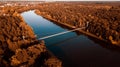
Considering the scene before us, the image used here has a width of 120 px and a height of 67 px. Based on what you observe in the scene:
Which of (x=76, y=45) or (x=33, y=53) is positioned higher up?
(x=33, y=53)

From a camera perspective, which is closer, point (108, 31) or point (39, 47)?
point (39, 47)

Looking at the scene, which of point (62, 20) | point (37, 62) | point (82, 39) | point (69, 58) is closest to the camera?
point (37, 62)

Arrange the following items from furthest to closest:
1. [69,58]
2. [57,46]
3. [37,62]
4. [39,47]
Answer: [57,46] < [69,58] < [39,47] < [37,62]

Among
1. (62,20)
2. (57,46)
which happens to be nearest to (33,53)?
(57,46)

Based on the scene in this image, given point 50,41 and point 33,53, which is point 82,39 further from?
point 33,53

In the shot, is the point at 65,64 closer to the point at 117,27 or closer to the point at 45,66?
the point at 45,66

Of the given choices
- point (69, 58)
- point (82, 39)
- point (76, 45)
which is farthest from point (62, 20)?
point (69, 58)

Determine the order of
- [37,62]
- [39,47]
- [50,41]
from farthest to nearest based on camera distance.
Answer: [50,41] < [39,47] < [37,62]

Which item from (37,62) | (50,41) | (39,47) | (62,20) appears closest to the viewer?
(37,62)

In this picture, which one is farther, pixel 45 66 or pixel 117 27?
pixel 117 27
